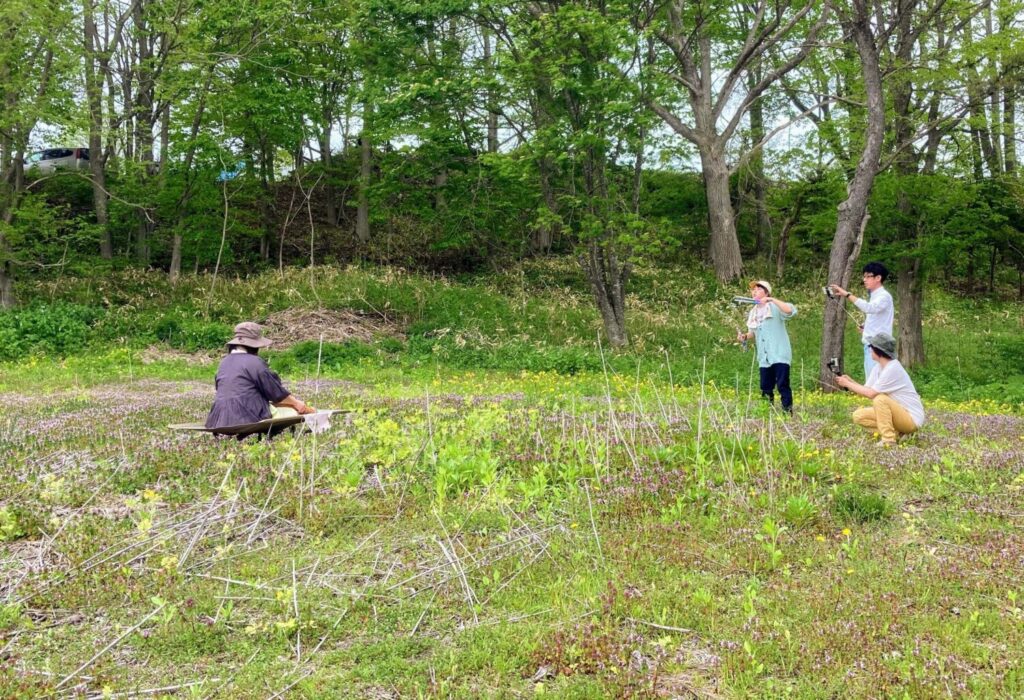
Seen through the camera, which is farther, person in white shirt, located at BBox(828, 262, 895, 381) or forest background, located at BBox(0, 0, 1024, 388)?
forest background, located at BBox(0, 0, 1024, 388)

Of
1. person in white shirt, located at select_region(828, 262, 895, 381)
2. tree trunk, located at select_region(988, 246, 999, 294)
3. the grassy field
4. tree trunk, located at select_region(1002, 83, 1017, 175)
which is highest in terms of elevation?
tree trunk, located at select_region(1002, 83, 1017, 175)

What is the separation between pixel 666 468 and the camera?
6.98m

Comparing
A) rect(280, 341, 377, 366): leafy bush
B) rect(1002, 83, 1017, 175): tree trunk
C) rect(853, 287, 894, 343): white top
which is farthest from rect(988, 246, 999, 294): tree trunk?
rect(280, 341, 377, 366): leafy bush

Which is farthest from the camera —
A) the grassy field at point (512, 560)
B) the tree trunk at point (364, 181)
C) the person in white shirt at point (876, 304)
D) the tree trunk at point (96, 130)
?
the tree trunk at point (364, 181)

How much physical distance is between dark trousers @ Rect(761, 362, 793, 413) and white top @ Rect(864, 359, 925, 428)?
2.06 meters

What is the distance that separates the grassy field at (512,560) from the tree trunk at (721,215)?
19229 millimetres

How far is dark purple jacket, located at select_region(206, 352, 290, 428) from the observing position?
8.10m

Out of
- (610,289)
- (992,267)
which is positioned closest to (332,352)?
(610,289)

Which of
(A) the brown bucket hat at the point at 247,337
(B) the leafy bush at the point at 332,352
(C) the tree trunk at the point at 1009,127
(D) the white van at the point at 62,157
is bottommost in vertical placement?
(B) the leafy bush at the point at 332,352

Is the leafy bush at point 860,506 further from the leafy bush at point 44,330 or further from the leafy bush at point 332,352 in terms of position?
the leafy bush at point 44,330

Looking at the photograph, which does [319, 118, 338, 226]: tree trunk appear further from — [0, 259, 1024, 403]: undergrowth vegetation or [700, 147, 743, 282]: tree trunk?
[700, 147, 743, 282]: tree trunk

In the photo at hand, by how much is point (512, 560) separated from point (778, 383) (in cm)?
680

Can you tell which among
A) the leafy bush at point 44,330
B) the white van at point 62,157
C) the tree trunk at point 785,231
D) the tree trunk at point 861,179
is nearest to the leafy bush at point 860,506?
the tree trunk at point 861,179

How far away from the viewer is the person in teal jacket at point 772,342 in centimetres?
1059
